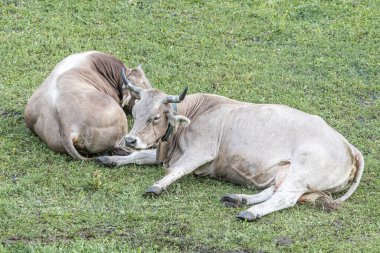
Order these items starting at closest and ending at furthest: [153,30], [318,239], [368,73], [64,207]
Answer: [318,239] < [64,207] < [368,73] < [153,30]

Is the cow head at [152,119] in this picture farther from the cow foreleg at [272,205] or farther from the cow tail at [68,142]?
the cow foreleg at [272,205]

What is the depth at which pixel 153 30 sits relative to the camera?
48.5ft

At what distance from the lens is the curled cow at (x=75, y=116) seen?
10336mm

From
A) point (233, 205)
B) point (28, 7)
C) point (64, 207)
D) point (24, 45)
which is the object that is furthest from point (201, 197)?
point (28, 7)

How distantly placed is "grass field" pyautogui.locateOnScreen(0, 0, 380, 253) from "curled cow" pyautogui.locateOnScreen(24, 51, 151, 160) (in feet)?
0.70

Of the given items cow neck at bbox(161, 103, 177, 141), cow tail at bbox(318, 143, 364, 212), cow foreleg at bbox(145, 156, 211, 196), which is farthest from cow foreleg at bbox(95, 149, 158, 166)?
cow tail at bbox(318, 143, 364, 212)

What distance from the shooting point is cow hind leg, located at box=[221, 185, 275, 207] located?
9.14 metres

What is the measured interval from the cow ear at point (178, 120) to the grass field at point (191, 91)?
59cm

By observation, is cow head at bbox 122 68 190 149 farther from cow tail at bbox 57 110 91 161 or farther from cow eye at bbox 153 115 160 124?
cow tail at bbox 57 110 91 161

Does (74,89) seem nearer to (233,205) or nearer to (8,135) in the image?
(8,135)

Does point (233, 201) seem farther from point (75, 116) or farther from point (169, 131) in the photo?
point (75, 116)

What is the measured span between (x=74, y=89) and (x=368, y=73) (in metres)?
4.94

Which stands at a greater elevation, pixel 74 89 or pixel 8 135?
pixel 74 89

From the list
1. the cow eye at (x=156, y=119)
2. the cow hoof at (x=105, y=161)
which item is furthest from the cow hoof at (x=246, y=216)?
the cow hoof at (x=105, y=161)
